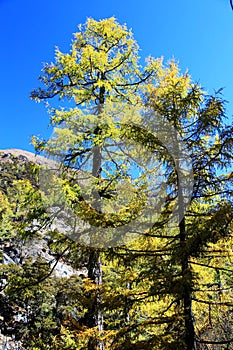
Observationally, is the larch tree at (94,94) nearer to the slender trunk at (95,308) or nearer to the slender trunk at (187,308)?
the slender trunk at (95,308)

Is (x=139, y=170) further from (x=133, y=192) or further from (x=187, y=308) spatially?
(x=187, y=308)

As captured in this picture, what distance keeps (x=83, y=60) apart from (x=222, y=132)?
3.64 metres

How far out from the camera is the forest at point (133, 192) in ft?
14.6

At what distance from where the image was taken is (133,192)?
6.20 metres

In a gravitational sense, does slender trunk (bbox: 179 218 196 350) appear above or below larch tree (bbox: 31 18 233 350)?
below

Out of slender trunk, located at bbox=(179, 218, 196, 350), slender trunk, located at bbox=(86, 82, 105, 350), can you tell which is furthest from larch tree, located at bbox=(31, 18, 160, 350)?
slender trunk, located at bbox=(179, 218, 196, 350)

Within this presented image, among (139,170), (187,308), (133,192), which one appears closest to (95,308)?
(187,308)

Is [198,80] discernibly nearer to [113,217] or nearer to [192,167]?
[192,167]

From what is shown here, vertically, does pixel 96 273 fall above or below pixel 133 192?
below

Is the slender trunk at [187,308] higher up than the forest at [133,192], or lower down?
lower down

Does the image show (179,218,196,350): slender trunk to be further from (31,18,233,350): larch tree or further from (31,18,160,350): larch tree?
(31,18,160,350): larch tree

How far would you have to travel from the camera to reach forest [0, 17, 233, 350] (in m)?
4.46

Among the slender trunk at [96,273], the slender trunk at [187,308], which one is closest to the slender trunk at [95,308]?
the slender trunk at [96,273]

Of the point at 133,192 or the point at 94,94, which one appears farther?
the point at 94,94
